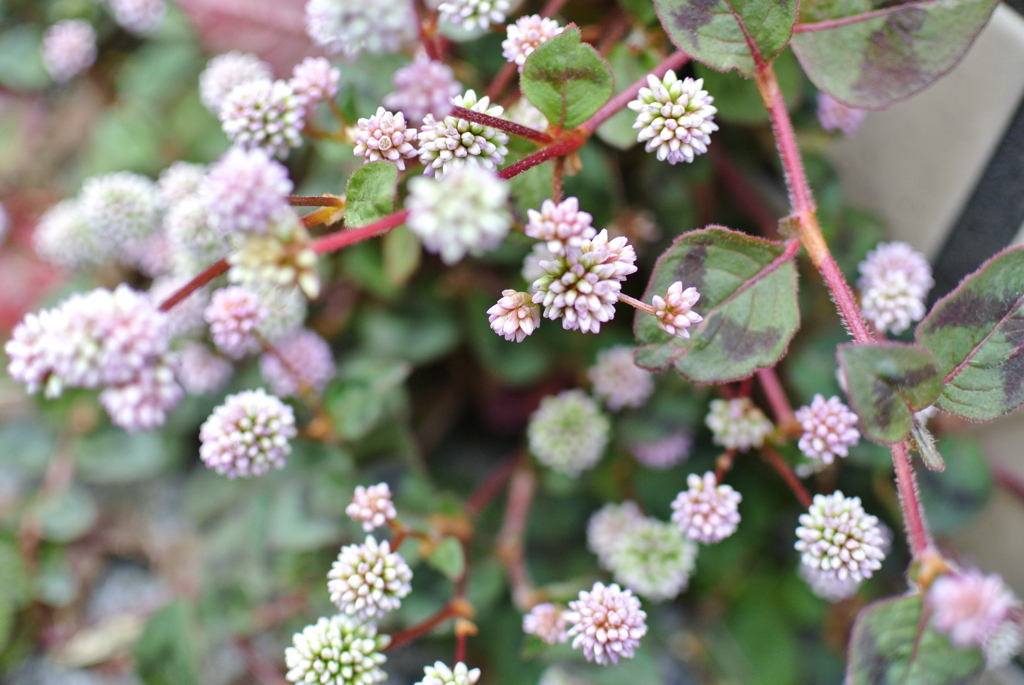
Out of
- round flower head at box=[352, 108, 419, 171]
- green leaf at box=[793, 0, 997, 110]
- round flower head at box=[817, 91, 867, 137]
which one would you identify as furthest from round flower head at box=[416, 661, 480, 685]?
round flower head at box=[817, 91, 867, 137]

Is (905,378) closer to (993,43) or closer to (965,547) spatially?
(993,43)

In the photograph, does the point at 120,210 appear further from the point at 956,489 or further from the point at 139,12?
the point at 956,489

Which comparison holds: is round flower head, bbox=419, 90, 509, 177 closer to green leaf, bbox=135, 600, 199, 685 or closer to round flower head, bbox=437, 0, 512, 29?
round flower head, bbox=437, 0, 512, 29

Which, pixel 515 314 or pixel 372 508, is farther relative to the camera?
pixel 372 508

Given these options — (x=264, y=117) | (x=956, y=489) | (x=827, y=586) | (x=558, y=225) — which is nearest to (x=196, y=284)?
(x=264, y=117)

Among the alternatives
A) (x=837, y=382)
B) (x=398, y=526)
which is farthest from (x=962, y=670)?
(x=398, y=526)

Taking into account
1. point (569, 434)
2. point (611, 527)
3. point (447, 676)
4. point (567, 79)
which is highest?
point (567, 79)

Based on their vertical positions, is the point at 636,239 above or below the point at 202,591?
above
